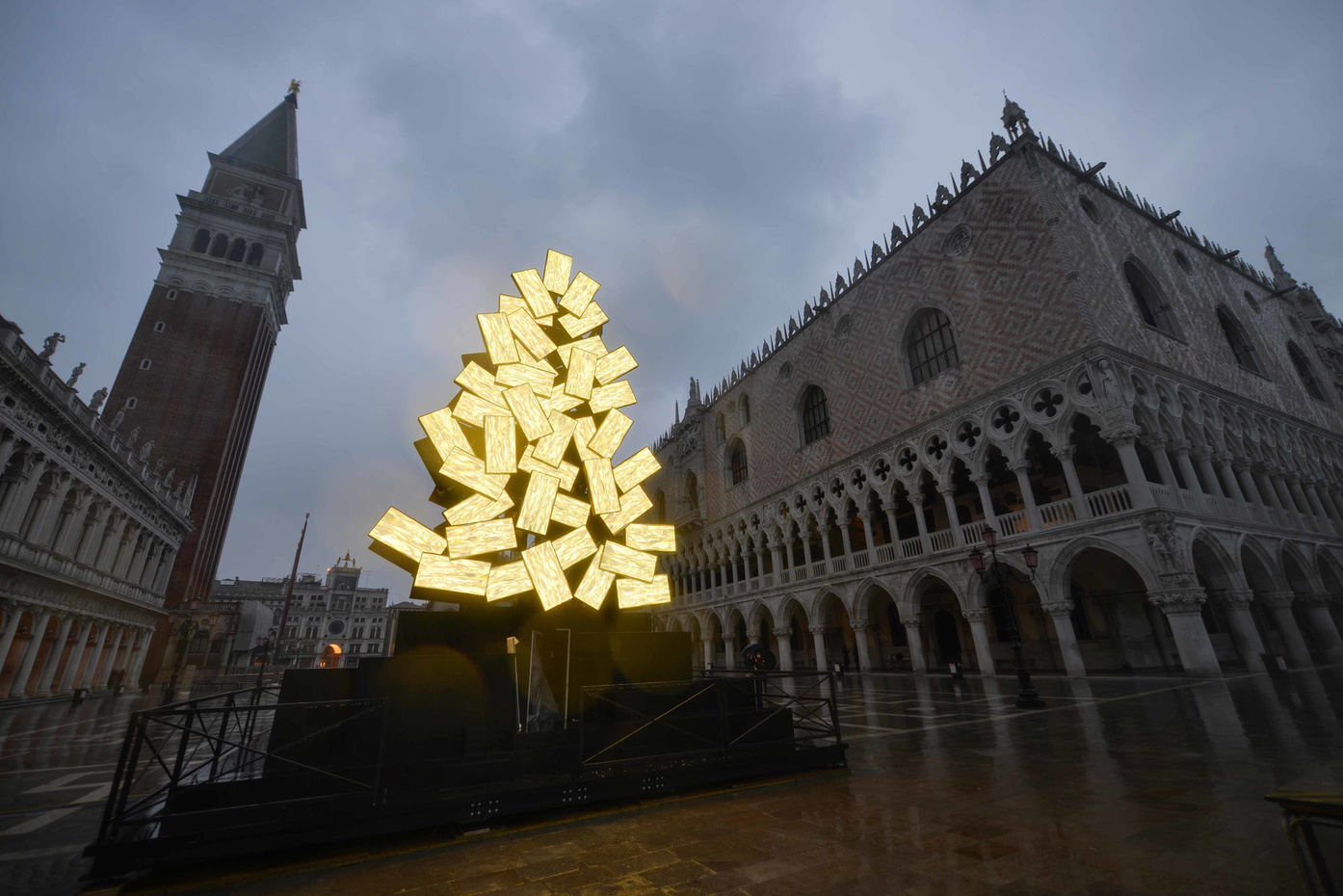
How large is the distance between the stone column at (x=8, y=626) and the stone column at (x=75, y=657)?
200 inches

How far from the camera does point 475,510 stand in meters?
6.40

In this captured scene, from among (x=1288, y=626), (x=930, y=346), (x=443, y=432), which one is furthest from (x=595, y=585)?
(x=1288, y=626)

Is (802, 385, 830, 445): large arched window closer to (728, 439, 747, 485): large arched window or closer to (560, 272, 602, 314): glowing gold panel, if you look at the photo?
(728, 439, 747, 485): large arched window

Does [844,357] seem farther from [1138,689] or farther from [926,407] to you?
[1138,689]

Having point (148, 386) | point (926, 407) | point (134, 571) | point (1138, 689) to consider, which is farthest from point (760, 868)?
point (148, 386)

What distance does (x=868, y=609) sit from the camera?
78.1 ft

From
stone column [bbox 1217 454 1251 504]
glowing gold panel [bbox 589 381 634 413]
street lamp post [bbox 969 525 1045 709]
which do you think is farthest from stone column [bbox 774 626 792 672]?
glowing gold panel [bbox 589 381 634 413]

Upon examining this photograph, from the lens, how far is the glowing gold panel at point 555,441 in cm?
682

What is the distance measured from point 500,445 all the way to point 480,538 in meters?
1.16

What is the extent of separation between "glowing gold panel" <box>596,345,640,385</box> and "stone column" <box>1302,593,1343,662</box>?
80.5ft

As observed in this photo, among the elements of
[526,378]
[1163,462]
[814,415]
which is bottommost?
[526,378]

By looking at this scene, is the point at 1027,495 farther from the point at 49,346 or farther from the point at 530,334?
the point at 49,346

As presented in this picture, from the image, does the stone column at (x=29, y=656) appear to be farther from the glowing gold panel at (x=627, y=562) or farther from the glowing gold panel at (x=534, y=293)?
the glowing gold panel at (x=627, y=562)

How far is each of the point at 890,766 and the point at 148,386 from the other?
52755 mm
